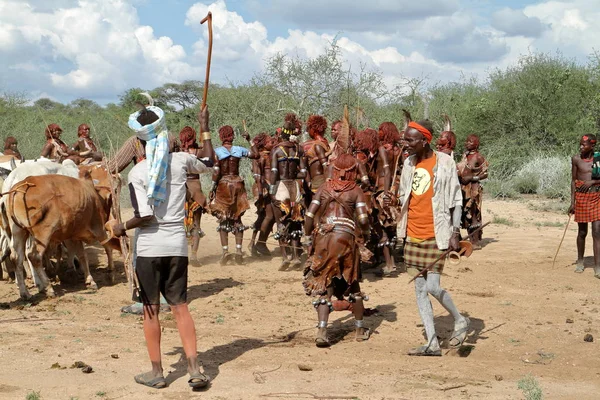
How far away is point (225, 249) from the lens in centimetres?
1121

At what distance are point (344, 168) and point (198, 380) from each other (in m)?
2.59

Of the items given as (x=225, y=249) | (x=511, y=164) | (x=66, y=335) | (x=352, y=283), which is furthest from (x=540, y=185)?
(x=66, y=335)

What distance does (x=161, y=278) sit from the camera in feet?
18.1

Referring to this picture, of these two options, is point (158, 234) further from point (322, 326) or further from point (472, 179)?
point (472, 179)

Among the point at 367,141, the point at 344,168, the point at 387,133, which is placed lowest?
A: the point at 344,168

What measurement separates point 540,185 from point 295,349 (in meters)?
13.8

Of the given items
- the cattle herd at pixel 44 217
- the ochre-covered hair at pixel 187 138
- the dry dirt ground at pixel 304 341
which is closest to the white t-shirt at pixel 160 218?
the dry dirt ground at pixel 304 341

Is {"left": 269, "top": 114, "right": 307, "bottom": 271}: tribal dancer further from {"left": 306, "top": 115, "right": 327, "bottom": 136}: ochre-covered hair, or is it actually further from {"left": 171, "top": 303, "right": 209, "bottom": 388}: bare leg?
{"left": 171, "top": 303, "right": 209, "bottom": 388}: bare leg

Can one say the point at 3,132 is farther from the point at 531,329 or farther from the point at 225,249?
the point at 531,329

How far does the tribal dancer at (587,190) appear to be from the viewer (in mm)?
9883

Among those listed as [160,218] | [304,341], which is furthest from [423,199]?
[160,218]

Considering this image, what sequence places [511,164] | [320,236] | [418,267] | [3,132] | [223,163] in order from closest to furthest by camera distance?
1. [418,267]
2. [320,236]
3. [223,163]
4. [511,164]
5. [3,132]

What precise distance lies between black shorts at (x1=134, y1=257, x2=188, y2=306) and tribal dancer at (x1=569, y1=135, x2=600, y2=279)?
636cm

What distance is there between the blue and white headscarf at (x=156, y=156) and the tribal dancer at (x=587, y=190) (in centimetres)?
635
